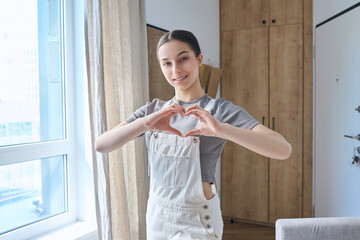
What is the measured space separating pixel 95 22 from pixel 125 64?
30cm

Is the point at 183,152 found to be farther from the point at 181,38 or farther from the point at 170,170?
the point at 181,38

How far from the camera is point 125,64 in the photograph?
1.92 metres

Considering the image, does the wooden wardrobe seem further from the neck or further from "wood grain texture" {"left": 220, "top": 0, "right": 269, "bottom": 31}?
the neck

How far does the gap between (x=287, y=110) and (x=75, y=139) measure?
7.41 ft

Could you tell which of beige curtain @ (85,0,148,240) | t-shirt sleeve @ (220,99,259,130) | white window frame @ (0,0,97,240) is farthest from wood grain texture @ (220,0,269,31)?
t-shirt sleeve @ (220,99,259,130)

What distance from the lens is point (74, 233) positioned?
185cm

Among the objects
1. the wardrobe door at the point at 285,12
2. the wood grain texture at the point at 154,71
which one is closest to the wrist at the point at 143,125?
the wood grain texture at the point at 154,71

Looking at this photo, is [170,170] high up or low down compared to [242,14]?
down

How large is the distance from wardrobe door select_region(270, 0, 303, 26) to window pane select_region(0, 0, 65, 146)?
2.30 m

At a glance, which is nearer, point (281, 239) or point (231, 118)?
point (231, 118)

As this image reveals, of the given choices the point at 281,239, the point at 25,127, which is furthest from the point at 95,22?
the point at 281,239

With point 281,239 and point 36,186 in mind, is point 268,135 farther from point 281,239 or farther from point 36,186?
point 36,186

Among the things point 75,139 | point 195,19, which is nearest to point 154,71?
point 75,139

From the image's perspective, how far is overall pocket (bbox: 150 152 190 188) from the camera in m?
1.11
